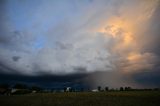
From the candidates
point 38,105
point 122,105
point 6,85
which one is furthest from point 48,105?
point 6,85

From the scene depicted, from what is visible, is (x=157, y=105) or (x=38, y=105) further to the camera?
(x=38, y=105)

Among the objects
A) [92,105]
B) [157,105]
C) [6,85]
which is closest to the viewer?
[157,105]

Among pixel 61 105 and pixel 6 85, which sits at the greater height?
pixel 6 85

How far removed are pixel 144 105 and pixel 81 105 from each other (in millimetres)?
10655

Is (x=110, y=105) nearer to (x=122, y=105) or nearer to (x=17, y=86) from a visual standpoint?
(x=122, y=105)

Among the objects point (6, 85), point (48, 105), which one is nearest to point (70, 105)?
point (48, 105)

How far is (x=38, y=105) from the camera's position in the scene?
4159 cm

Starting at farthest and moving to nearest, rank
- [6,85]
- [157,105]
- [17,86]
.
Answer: [17,86]
[6,85]
[157,105]

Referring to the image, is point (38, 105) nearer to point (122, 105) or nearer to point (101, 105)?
point (101, 105)

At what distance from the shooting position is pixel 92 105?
39594mm

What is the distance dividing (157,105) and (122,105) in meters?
5.65

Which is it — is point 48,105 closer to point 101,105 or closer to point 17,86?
point 101,105

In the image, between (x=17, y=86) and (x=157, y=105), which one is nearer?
(x=157, y=105)

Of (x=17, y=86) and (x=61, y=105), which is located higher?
(x=17, y=86)
